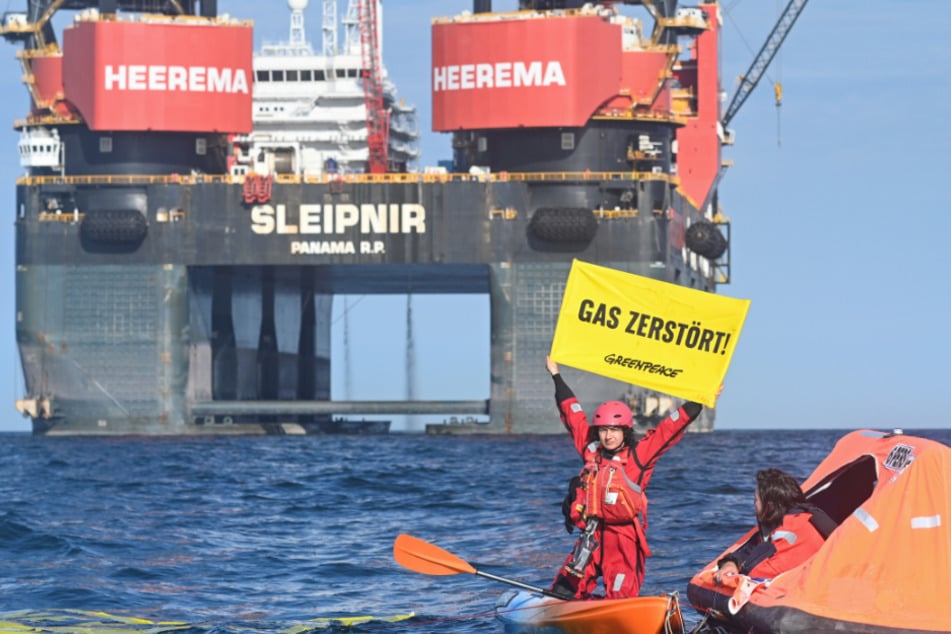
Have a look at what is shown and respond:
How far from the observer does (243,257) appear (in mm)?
69188

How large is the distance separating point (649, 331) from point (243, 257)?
5403 cm

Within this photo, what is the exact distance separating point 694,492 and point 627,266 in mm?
32906

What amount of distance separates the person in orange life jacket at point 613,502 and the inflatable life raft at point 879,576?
1.47 meters

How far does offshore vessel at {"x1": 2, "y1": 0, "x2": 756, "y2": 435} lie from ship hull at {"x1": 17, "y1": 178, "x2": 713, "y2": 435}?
80 mm

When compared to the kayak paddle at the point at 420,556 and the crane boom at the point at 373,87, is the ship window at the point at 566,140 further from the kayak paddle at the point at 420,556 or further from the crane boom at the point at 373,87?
the kayak paddle at the point at 420,556

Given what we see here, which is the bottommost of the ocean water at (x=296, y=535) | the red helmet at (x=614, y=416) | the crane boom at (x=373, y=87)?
the ocean water at (x=296, y=535)

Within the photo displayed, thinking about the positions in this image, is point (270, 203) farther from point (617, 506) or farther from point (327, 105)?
point (617, 506)

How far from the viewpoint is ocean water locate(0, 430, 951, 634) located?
18875 mm

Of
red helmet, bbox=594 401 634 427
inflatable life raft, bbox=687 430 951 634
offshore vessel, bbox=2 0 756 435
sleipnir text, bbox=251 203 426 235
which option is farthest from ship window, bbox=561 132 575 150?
inflatable life raft, bbox=687 430 951 634

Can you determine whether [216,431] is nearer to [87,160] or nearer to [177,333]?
[177,333]

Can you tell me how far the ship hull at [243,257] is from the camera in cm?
6775

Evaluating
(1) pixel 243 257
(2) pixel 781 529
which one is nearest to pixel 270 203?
(1) pixel 243 257

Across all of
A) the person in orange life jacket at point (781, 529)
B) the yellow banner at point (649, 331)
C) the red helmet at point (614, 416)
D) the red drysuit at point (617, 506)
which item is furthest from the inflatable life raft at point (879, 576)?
the yellow banner at point (649, 331)

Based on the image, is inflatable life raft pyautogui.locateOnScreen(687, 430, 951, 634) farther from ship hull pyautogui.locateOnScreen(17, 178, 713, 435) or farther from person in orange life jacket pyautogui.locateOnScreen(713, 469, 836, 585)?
ship hull pyautogui.locateOnScreen(17, 178, 713, 435)
